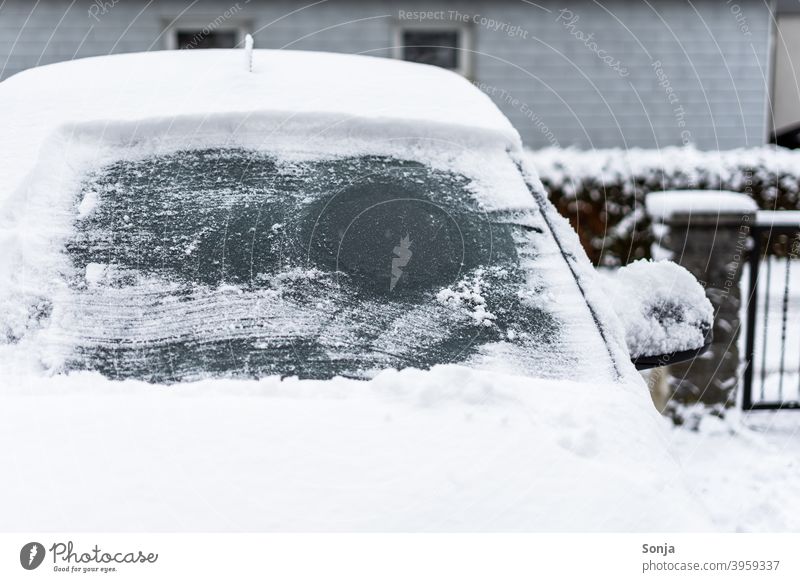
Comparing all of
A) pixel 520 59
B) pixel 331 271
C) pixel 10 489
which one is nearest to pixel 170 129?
pixel 331 271

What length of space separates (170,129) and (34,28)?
25.7ft

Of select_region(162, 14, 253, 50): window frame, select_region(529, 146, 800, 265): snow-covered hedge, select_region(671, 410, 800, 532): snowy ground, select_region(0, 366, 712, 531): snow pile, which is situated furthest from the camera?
select_region(162, 14, 253, 50): window frame

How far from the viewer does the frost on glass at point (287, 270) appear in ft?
5.22

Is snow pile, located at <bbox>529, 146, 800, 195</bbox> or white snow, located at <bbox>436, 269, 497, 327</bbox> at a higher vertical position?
snow pile, located at <bbox>529, 146, 800, 195</bbox>

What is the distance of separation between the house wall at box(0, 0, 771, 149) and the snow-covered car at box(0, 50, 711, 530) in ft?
22.8

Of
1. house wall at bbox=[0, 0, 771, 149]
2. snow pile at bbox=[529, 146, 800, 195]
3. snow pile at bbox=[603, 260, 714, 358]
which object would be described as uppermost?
house wall at bbox=[0, 0, 771, 149]

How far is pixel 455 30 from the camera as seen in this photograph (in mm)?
9383

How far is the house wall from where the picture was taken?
8.90 m

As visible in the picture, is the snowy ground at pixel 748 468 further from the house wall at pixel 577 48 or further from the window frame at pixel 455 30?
the window frame at pixel 455 30

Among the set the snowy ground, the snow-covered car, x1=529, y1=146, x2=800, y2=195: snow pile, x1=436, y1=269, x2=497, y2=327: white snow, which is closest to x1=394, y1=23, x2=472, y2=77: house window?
x1=529, y1=146, x2=800, y2=195: snow pile

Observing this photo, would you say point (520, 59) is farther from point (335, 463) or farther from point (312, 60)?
point (335, 463)

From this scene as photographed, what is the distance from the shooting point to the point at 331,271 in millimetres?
1764

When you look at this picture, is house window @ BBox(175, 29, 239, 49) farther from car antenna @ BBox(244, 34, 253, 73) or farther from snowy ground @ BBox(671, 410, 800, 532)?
car antenna @ BBox(244, 34, 253, 73)

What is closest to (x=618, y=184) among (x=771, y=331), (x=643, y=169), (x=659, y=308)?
(x=643, y=169)
